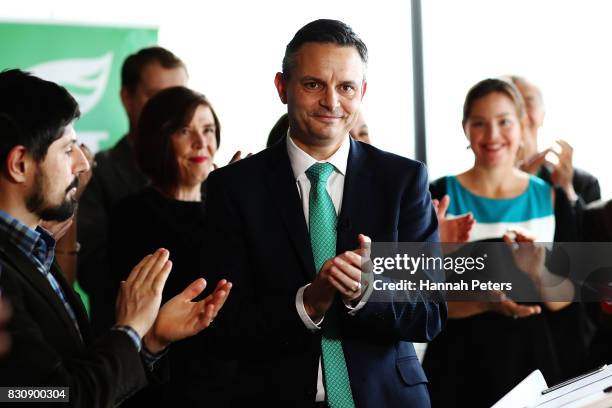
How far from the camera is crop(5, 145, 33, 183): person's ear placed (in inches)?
61.8

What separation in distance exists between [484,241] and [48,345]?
1.91m

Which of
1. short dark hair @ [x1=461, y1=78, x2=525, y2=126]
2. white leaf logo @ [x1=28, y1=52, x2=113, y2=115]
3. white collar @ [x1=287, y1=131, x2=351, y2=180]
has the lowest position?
white collar @ [x1=287, y1=131, x2=351, y2=180]

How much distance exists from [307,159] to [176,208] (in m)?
0.92

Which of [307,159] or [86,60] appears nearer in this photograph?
[307,159]

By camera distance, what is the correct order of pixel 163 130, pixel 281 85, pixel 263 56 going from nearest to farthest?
pixel 281 85 < pixel 163 130 < pixel 263 56

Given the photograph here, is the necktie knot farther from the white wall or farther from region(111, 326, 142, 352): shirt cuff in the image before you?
the white wall

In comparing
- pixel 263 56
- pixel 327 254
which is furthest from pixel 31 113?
pixel 263 56

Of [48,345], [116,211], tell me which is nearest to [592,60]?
[116,211]

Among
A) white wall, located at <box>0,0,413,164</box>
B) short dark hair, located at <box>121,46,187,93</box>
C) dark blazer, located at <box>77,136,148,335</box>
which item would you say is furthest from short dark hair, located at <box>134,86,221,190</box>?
white wall, located at <box>0,0,413,164</box>

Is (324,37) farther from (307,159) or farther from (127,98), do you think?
(127,98)

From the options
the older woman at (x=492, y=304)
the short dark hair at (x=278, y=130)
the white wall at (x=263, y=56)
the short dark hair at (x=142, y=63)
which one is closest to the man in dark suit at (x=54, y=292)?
the short dark hair at (x=278, y=130)

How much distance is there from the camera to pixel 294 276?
1877mm

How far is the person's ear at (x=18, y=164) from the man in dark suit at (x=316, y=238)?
1.56ft

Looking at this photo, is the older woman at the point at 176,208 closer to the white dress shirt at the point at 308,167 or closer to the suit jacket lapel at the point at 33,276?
the white dress shirt at the point at 308,167
